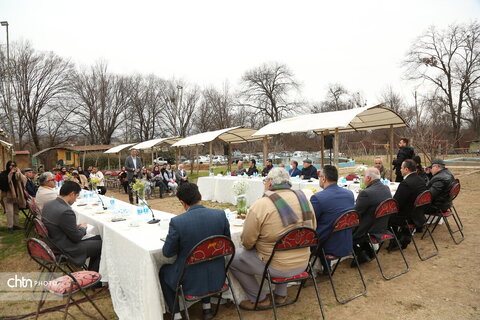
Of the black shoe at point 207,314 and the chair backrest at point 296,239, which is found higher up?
the chair backrest at point 296,239

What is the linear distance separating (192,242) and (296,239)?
0.92 meters

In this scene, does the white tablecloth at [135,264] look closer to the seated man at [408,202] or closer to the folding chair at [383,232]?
the folding chair at [383,232]

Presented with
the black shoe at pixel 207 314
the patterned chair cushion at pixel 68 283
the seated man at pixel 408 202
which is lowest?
the black shoe at pixel 207 314

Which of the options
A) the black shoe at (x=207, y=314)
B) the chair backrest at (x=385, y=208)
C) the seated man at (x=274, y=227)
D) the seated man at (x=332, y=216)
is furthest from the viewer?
the chair backrest at (x=385, y=208)

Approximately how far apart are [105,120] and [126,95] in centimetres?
459

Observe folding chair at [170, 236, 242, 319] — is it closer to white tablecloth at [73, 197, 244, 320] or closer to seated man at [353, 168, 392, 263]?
white tablecloth at [73, 197, 244, 320]

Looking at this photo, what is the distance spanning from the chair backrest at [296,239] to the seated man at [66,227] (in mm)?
2454

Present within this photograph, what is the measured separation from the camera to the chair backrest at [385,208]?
3.64 metres

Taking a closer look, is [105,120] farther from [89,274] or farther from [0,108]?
[89,274]

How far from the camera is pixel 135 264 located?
114 inches

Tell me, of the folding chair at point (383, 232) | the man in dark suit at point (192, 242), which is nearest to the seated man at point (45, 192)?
the man in dark suit at point (192, 242)

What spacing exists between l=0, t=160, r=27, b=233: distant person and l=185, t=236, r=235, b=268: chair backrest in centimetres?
631

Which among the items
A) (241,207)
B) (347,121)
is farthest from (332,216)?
(347,121)

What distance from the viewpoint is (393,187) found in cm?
641
